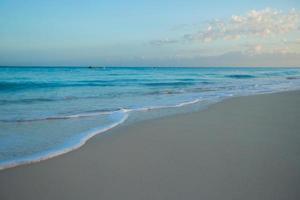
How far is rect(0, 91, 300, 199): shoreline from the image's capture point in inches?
137

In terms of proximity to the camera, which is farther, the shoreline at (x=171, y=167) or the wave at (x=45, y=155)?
the wave at (x=45, y=155)

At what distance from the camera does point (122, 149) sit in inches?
209

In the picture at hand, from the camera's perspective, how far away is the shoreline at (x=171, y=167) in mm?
3477

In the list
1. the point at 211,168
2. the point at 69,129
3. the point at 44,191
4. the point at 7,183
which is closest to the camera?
the point at 44,191

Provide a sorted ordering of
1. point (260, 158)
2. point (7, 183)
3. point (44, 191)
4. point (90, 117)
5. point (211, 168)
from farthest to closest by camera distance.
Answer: point (90, 117), point (260, 158), point (211, 168), point (7, 183), point (44, 191)

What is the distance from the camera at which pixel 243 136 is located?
246 inches

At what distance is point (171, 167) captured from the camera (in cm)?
427

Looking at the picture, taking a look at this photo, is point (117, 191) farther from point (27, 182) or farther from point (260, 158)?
point (260, 158)

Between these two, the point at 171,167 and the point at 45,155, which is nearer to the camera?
the point at 171,167

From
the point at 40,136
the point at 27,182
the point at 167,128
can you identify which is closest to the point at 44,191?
the point at 27,182

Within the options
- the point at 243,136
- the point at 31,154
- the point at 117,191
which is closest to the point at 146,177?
the point at 117,191

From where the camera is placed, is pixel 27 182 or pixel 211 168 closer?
pixel 27 182

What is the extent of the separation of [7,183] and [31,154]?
1126mm

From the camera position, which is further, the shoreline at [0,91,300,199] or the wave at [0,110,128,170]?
the wave at [0,110,128,170]
